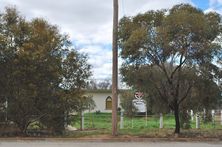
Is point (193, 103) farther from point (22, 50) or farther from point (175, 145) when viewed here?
point (22, 50)

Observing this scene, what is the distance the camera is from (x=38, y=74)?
78.1ft

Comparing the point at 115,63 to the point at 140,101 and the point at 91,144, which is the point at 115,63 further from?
the point at 140,101

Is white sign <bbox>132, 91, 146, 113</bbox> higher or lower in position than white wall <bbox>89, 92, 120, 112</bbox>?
lower

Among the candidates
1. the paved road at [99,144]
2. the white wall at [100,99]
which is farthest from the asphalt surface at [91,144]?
the white wall at [100,99]

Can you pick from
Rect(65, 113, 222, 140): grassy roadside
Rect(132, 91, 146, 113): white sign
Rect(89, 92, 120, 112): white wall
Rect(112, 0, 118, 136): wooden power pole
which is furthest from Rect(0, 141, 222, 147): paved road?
Rect(89, 92, 120, 112): white wall

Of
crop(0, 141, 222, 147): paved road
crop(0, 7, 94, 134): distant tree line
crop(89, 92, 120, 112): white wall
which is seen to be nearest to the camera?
crop(0, 141, 222, 147): paved road

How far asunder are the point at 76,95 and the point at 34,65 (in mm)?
2710

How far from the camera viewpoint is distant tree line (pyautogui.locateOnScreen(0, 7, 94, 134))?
77.9 feet

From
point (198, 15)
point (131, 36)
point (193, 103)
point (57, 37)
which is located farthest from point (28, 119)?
point (198, 15)

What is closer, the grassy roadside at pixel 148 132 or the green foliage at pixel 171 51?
the green foliage at pixel 171 51

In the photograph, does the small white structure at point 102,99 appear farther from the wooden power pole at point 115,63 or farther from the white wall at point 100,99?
the wooden power pole at point 115,63

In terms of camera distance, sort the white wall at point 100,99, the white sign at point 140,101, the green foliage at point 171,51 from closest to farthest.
Answer: the green foliage at point 171,51
the white sign at point 140,101
the white wall at point 100,99

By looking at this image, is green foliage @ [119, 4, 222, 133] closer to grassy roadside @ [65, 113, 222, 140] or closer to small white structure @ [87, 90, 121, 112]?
grassy roadside @ [65, 113, 222, 140]

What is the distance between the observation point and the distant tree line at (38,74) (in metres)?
23.8
